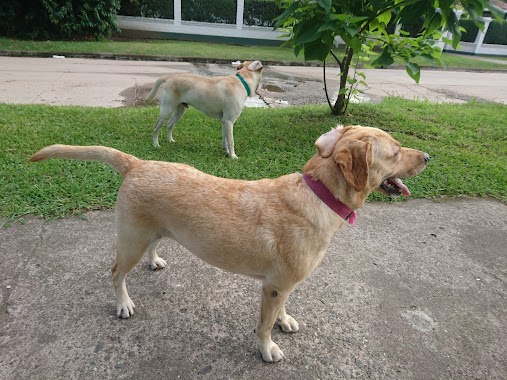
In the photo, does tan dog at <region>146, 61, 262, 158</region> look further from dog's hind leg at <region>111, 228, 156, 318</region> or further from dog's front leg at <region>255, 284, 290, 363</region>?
dog's front leg at <region>255, 284, 290, 363</region>

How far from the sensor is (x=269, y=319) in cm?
238

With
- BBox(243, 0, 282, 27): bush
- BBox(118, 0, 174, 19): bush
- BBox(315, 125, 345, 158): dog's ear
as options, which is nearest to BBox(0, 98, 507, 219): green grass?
BBox(315, 125, 345, 158): dog's ear

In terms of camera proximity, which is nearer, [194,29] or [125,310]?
[125,310]

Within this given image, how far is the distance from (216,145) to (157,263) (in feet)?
10.2

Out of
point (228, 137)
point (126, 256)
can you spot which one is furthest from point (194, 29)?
point (126, 256)

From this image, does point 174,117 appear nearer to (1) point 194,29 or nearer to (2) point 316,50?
(2) point 316,50

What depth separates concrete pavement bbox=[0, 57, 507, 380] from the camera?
2402 mm

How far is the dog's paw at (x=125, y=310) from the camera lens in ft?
8.81

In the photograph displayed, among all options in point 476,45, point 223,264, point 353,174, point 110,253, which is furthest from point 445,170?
point 476,45

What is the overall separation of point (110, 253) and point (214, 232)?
1538 mm

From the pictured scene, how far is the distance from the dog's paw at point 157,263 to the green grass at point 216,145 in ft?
4.03

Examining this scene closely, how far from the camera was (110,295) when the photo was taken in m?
2.88

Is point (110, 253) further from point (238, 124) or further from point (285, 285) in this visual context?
point (238, 124)

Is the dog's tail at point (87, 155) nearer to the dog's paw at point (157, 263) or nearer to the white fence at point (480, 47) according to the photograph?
the dog's paw at point (157, 263)
